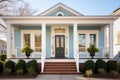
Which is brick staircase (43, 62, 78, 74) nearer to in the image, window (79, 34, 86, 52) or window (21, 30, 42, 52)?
window (79, 34, 86, 52)

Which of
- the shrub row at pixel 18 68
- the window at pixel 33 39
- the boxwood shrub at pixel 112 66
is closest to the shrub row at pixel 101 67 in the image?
the boxwood shrub at pixel 112 66

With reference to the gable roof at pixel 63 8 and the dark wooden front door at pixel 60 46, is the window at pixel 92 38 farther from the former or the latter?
the dark wooden front door at pixel 60 46

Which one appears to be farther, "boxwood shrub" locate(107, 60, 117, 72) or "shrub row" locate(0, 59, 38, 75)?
"boxwood shrub" locate(107, 60, 117, 72)

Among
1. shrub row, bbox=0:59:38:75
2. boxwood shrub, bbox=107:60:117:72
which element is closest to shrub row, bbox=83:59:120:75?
boxwood shrub, bbox=107:60:117:72

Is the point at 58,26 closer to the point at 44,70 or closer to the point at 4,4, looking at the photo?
the point at 44,70

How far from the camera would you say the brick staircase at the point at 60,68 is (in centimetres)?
1512

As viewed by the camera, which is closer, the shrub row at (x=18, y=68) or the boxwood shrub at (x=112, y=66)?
the shrub row at (x=18, y=68)

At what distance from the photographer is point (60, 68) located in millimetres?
15727

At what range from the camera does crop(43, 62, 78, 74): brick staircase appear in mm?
15117

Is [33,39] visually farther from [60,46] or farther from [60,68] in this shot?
[60,68]

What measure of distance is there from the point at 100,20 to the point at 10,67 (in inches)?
329

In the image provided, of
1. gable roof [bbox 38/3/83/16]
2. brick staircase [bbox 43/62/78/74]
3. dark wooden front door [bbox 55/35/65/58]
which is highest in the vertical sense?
gable roof [bbox 38/3/83/16]

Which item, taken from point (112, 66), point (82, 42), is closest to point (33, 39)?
point (82, 42)

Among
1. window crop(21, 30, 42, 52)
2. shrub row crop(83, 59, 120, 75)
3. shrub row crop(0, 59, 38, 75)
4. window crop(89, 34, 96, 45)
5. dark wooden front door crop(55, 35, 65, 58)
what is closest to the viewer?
shrub row crop(0, 59, 38, 75)
